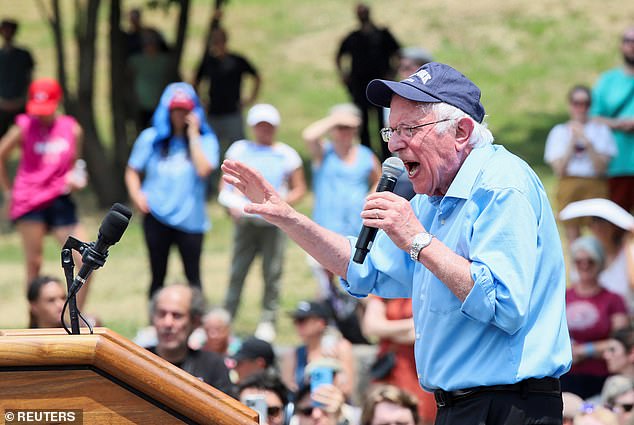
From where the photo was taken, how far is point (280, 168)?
409 inches

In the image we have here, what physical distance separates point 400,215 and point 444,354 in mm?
468

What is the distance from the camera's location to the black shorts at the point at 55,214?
10555 millimetres

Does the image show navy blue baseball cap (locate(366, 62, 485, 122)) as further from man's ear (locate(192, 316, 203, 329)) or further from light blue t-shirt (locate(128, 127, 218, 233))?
light blue t-shirt (locate(128, 127, 218, 233))

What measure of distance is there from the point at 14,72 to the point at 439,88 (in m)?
13.2

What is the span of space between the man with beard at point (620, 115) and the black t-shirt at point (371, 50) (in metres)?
4.46

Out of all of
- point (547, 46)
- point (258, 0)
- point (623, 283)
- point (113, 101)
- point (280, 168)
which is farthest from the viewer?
point (258, 0)

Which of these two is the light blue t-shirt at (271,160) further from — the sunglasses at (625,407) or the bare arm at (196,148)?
the sunglasses at (625,407)

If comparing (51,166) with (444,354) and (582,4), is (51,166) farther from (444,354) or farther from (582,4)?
(582,4)

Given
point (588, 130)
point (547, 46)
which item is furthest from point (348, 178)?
point (547, 46)

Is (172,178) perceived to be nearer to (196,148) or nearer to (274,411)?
(196,148)

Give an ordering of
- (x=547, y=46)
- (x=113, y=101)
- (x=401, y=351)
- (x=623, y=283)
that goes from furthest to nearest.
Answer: (x=547, y=46), (x=113, y=101), (x=623, y=283), (x=401, y=351)

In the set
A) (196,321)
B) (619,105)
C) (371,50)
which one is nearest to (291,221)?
(196,321)

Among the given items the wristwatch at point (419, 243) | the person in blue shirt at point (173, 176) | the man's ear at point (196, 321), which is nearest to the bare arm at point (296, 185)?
the person in blue shirt at point (173, 176)

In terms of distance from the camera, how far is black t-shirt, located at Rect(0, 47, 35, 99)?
53.7ft
